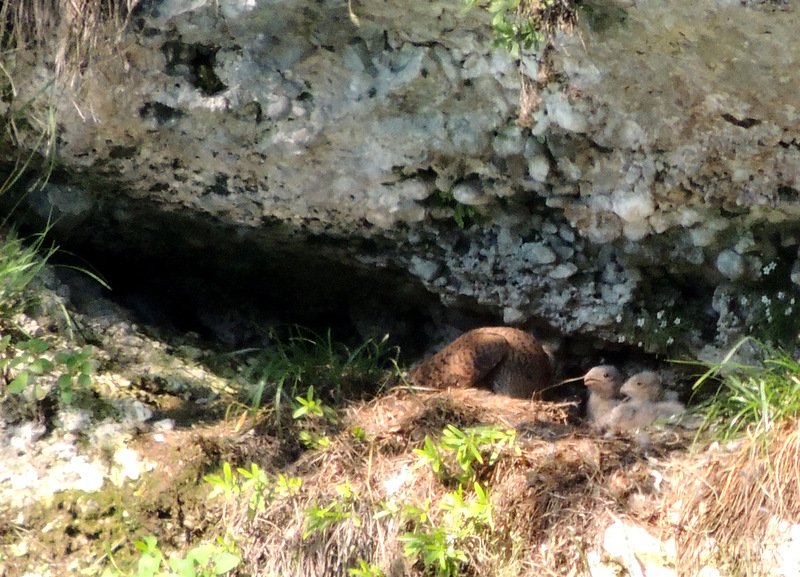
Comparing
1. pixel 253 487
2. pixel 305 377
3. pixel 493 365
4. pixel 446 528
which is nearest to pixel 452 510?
pixel 446 528

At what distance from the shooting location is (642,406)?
11.1ft

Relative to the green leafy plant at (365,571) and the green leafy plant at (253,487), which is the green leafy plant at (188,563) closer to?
the green leafy plant at (253,487)

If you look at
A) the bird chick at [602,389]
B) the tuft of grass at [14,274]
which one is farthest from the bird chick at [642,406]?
the tuft of grass at [14,274]

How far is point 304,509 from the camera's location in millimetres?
2621

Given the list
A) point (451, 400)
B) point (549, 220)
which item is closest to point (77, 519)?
point (451, 400)

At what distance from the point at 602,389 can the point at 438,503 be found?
1426mm

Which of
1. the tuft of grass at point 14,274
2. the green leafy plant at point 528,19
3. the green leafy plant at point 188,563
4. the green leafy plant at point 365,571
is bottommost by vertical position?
the green leafy plant at point 365,571

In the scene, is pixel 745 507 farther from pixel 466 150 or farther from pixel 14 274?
pixel 14 274

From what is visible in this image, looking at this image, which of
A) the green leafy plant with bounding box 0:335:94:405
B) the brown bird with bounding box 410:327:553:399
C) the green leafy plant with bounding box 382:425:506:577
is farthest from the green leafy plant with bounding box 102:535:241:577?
the brown bird with bounding box 410:327:553:399

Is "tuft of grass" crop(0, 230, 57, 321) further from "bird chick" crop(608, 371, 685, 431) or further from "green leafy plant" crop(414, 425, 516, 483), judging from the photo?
"bird chick" crop(608, 371, 685, 431)

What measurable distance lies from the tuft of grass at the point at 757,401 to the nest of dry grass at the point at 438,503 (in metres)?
0.23

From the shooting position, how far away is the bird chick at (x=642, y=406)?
3246 millimetres

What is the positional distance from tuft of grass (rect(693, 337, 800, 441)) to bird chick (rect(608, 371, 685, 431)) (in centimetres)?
26

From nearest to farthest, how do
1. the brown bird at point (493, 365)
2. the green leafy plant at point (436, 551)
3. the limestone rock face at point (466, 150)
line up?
the green leafy plant at point (436, 551) < the limestone rock face at point (466, 150) < the brown bird at point (493, 365)
